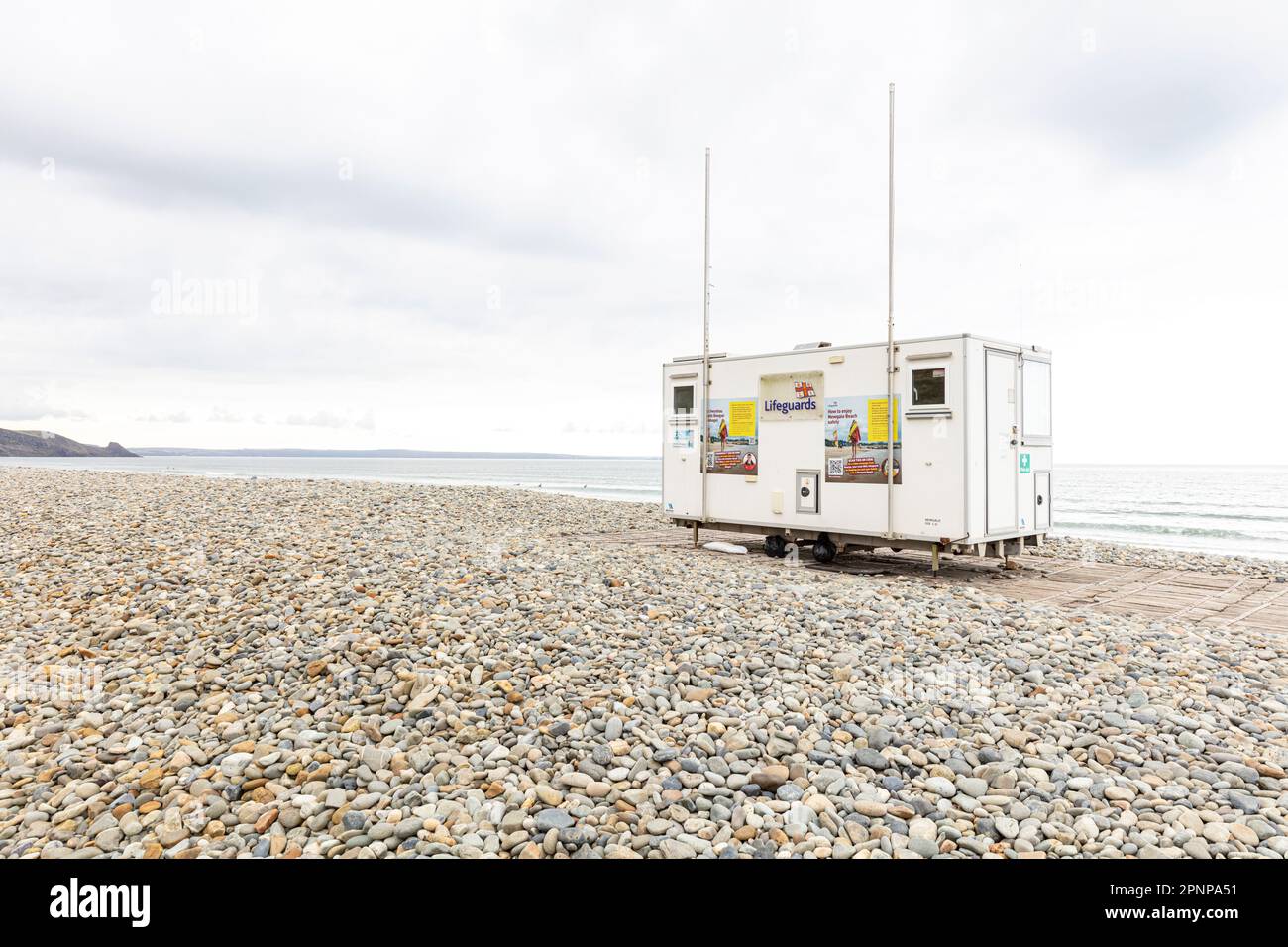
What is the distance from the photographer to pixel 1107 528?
82.8ft

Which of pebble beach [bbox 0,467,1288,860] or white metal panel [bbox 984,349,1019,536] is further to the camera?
white metal panel [bbox 984,349,1019,536]

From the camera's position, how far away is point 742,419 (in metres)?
11.9

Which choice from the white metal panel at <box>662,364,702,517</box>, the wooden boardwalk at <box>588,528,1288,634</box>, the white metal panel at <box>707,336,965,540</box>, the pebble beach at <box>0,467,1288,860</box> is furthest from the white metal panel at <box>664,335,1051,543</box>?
the pebble beach at <box>0,467,1288,860</box>

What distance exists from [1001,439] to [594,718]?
7775 millimetres

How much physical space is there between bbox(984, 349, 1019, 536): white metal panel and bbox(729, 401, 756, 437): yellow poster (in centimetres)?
344

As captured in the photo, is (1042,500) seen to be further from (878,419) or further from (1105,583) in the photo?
(878,419)

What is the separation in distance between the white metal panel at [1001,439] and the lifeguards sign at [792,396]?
229 centimetres

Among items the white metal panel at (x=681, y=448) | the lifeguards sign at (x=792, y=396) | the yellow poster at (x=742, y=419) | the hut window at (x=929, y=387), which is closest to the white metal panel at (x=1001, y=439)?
the hut window at (x=929, y=387)

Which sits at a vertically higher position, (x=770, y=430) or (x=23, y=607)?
(x=770, y=430)

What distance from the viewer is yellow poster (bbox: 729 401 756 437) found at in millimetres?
11725

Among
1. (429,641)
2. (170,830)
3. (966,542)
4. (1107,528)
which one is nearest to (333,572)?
(429,641)

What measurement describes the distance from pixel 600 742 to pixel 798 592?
4.14 metres

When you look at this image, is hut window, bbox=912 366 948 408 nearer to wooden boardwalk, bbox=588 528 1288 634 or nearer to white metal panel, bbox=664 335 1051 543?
white metal panel, bbox=664 335 1051 543
